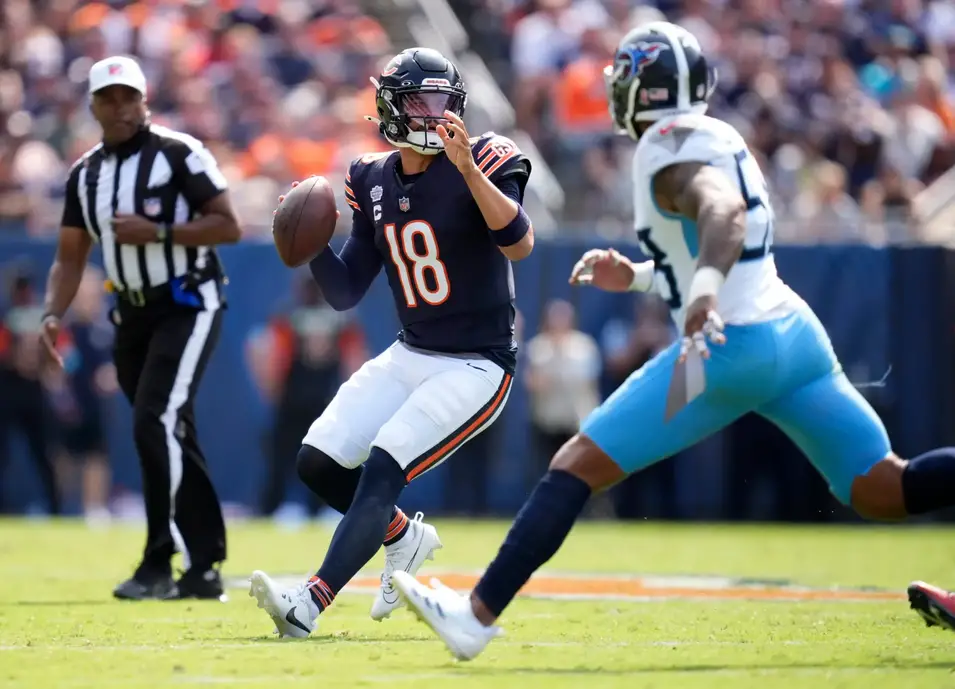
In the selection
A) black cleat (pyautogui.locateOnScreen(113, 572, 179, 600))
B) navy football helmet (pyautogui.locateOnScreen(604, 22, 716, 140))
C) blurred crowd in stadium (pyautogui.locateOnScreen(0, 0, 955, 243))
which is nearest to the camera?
navy football helmet (pyautogui.locateOnScreen(604, 22, 716, 140))

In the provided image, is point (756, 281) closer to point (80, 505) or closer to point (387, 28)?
point (80, 505)

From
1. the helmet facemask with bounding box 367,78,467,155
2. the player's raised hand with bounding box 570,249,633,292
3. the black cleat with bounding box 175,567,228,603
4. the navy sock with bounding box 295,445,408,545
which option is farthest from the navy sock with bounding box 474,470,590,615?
the black cleat with bounding box 175,567,228,603

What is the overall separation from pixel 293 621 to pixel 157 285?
8.09 ft

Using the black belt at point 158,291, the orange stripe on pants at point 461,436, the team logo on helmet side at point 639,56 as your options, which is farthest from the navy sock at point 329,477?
the black belt at point 158,291

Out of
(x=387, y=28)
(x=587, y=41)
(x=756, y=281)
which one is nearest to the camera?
(x=756, y=281)

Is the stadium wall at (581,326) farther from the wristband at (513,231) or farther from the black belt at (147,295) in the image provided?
the wristband at (513,231)

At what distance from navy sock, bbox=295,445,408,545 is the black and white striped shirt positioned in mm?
1906

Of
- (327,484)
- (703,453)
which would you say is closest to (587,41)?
(703,453)

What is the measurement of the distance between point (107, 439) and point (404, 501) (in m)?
2.54

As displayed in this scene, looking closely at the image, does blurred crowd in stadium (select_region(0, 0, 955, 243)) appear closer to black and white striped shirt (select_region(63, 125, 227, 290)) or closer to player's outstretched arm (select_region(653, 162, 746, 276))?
black and white striped shirt (select_region(63, 125, 227, 290))

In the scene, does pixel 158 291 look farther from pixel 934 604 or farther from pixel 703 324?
pixel 934 604

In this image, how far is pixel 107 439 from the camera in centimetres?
1348

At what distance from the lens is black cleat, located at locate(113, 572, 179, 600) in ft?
23.0

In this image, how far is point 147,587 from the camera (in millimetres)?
7082
